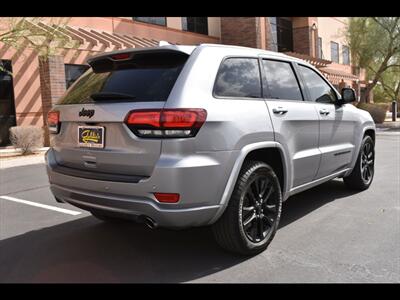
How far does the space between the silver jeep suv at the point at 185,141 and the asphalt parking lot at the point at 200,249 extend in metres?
0.36

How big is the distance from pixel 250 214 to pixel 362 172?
3138 mm

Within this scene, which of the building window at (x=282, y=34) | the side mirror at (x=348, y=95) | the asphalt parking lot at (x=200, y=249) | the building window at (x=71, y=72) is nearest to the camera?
the asphalt parking lot at (x=200, y=249)

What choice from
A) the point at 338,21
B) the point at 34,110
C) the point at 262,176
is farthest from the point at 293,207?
the point at 338,21

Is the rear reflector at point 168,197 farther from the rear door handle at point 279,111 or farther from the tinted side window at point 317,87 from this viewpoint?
the tinted side window at point 317,87

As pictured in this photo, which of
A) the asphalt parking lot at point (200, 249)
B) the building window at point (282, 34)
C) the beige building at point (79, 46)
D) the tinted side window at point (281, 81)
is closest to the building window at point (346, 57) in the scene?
the building window at point (282, 34)

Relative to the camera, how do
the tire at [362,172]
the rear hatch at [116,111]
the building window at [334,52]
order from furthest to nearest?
the building window at [334,52], the tire at [362,172], the rear hatch at [116,111]

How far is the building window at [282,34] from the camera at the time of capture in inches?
1091

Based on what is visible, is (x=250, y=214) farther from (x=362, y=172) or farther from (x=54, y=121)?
(x=362, y=172)

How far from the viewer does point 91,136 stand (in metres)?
3.87

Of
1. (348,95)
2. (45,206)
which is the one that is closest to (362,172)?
(348,95)

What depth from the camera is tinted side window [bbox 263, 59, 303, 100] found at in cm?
450

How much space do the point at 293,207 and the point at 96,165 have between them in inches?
113

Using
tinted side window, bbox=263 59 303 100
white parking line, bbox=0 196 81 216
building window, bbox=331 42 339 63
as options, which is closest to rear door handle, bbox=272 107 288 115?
tinted side window, bbox=263 59 303 100

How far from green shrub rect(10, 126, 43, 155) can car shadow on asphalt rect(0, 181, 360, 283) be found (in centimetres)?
840
